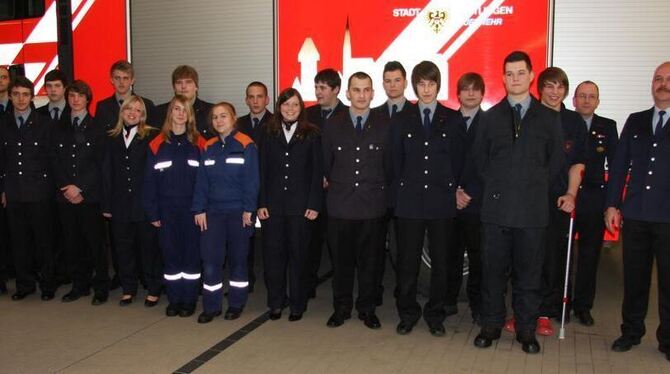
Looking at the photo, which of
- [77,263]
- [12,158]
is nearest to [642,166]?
[77,263]

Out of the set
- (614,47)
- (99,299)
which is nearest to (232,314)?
(99,299)

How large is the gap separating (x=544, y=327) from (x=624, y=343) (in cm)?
54

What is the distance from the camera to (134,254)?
537 centimetres

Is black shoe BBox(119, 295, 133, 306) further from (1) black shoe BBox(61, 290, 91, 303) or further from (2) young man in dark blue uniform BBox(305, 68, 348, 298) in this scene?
(2) young man in dark blue uniform BBox(305, 68, 348, 298)

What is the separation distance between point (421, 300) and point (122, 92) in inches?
128

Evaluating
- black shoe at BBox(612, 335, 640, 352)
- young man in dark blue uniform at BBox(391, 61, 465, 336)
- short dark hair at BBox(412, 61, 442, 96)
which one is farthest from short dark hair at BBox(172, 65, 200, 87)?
black shoe at BBox(612, 335, 640, 352)

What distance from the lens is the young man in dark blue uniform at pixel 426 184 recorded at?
175 inches

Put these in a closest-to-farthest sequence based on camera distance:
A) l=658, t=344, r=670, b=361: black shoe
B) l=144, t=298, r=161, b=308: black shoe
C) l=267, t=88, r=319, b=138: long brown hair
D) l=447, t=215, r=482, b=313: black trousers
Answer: l=658, t=344, r=670, b=361: black shoe → l=267, t=88, r=319, b=138: long brown hair → l=447, t=215, r=482, b=313: black trousers → l=144, t=298, r=161, b=308: black shoe

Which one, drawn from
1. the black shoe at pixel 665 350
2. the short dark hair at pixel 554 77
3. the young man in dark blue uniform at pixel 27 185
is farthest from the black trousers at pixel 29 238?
the black shoe at pixel 665 350

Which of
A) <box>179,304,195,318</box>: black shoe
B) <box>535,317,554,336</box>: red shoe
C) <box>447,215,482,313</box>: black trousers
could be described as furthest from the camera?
<box>179,304,195,318</box>: black shoe

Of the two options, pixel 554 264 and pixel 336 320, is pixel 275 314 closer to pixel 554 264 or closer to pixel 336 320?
pixel 336 320

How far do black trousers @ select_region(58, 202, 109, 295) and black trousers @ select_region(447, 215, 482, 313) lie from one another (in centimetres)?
292

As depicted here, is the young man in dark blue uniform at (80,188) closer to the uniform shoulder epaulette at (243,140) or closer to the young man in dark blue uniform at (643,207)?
the uniform shoulder epaulette at (243,140)

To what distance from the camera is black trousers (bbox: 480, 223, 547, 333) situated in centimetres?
420
